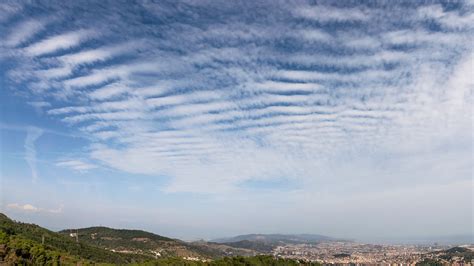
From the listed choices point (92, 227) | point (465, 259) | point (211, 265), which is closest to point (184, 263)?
point (211, 265)

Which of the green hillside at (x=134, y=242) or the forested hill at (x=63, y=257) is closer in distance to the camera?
the forested hill at (x=63, y=257)

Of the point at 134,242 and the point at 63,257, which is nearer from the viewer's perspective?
the point at 63,257

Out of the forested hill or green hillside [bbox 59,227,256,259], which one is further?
green hillside [bbox 59,227,256,259]

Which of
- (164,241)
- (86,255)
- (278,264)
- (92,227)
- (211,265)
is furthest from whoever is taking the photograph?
(92,227)

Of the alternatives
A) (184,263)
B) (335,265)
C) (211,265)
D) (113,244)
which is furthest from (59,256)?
(335,265)

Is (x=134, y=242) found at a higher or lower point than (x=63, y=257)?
→ higher

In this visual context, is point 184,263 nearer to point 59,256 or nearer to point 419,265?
point 59,256

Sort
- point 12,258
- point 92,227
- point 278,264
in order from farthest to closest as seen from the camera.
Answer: point 92,227
point 278,264
point 12,258

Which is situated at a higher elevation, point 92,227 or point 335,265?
point 92,227

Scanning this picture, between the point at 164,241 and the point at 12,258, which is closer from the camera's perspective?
the point at 12,258
